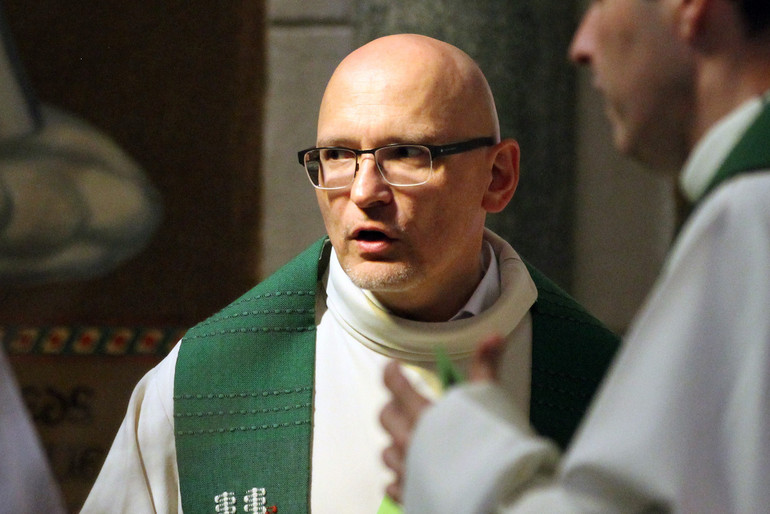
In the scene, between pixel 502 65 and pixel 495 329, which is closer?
pixel 495 329

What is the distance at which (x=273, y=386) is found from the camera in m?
1.92

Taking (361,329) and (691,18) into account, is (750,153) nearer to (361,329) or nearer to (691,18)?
(691,18)

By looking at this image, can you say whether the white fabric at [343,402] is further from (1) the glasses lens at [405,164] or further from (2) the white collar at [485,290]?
(1) the glasses lens at [405,164]

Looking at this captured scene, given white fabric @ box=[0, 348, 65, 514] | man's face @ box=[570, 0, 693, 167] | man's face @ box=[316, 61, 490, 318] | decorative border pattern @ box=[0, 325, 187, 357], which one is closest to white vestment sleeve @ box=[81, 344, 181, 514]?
white fabric @ box=[0, 348, 65, 514]

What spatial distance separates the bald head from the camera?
5.82ft

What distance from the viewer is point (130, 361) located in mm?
2822

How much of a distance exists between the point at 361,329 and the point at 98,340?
4.12 ft

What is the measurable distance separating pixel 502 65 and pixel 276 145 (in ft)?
2.46

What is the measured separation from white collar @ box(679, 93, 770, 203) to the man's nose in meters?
0.76

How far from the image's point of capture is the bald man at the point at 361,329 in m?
1.77

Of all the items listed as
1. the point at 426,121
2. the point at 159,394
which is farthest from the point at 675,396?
the point at 159,394

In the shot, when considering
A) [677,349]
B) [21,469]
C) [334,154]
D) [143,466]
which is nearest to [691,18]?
[677,349]

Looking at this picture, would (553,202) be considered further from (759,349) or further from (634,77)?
(759,349)

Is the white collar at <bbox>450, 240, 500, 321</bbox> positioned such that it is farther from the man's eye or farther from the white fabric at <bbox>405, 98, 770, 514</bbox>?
the white fabric at <bbox>405, 98, 770, 514</bbox>
